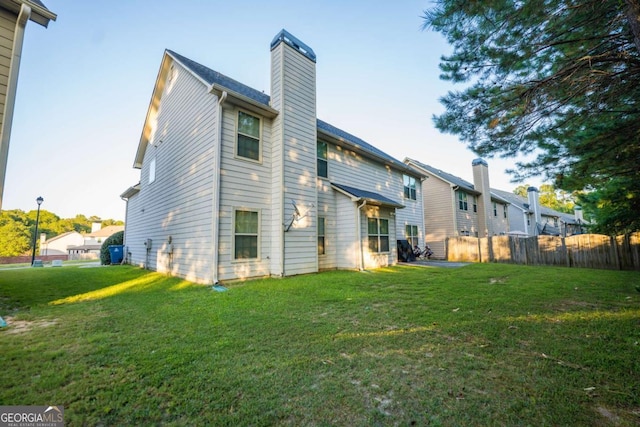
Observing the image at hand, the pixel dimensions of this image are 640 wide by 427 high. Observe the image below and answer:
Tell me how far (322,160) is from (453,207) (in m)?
11.6

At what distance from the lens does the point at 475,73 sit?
4.32m

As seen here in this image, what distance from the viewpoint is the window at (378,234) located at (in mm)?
9961

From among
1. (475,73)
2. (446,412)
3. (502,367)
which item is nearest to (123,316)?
(446,412)

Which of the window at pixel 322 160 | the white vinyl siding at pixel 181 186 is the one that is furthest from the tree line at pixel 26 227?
the window at pixel 322 160

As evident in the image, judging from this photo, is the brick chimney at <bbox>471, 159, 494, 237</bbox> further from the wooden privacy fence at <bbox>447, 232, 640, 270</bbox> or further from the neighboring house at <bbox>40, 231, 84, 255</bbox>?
the neighboring house at <bbox>40, 231, 84, 255</bbox>

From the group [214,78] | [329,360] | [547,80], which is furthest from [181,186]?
[547,80]

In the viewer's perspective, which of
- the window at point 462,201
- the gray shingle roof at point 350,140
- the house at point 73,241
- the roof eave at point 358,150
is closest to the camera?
the roof eave at point 358,150

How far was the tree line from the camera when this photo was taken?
3834 centimetres

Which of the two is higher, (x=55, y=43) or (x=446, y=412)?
(x=55, y=43)

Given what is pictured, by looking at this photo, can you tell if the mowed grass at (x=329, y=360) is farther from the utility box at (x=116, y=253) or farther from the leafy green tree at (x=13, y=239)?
the leafy green tree at (x=13, y=239)

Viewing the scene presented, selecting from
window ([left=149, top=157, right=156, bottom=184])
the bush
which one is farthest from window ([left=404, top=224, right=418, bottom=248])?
the bush

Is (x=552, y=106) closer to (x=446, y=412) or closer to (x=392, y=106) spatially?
(x=446, y=412)

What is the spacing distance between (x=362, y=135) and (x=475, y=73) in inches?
445

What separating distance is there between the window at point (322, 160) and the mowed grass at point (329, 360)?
5.68 m
